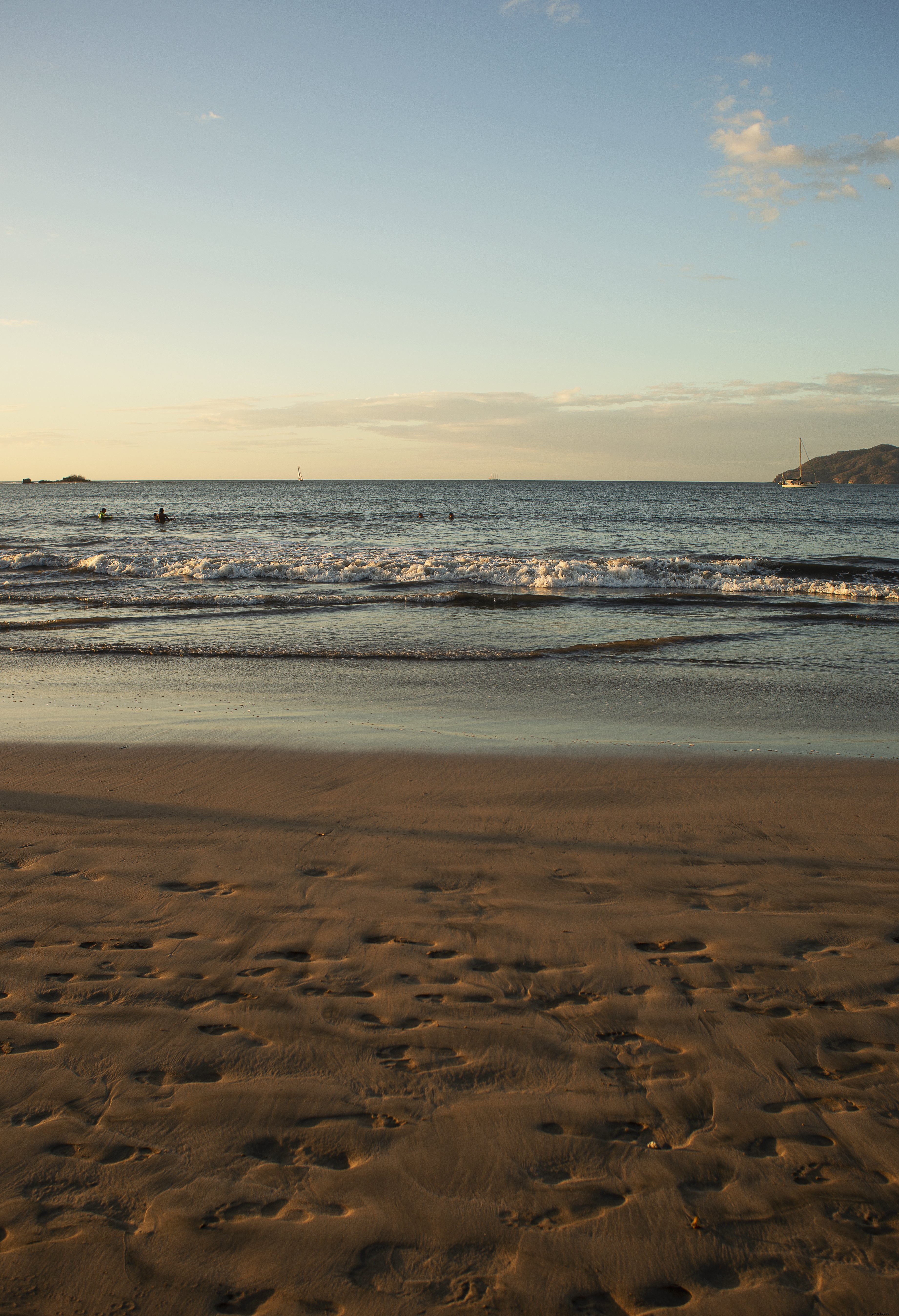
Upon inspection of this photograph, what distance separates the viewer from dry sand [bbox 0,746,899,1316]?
201 centimetres

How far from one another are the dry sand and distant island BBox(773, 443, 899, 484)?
146475mm

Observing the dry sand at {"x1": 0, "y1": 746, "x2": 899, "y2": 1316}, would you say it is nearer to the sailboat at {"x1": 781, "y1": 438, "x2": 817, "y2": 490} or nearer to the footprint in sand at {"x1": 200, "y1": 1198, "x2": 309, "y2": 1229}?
the footprint in sand at {"x1": 200, "y1": 1198, "x2": 309, "y2": 1229}

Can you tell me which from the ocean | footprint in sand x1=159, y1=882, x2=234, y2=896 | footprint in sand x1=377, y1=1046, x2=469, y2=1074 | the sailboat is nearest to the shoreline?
the ocean

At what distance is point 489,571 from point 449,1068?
Result: 18.8m

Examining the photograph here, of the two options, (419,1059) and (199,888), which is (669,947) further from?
(199,888)

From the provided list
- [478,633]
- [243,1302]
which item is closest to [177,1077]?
[243,1302]

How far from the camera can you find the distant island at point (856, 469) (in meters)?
143

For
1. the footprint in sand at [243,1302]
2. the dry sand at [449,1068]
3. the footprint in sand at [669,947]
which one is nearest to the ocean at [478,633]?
the dry sand at [449,1068]

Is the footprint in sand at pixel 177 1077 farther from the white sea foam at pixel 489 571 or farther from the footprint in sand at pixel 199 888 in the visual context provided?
the white sea foam at pixel 489 571

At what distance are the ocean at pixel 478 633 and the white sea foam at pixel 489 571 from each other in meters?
0.11

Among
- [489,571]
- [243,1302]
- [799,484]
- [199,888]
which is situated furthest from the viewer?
[799,484]

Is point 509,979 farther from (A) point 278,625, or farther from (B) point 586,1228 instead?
(A) point 278,625

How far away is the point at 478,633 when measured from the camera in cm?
1291

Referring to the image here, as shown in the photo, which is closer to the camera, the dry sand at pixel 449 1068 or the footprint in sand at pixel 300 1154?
the dry sand at pixel 449 1068
